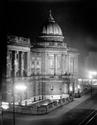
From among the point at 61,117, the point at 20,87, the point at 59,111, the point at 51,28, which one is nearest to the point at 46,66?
the point at 51,28

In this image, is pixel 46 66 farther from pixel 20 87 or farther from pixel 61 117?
pixel 61 117

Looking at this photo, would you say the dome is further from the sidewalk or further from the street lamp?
the sidewalk

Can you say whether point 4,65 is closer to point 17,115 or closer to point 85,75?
point 17,115

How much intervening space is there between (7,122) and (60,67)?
165 feet

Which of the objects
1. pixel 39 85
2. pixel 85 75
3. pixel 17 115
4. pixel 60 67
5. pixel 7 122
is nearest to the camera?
pixel 7 122

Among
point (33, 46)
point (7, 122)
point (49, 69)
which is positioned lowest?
point (7, 122)

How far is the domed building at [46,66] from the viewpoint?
91625mm

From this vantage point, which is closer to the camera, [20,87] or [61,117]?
[61,117]

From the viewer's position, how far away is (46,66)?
336ft

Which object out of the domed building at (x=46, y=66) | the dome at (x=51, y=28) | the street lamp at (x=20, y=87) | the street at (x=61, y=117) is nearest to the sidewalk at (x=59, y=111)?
the street at (x=61, y=117)

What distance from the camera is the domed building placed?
301ft

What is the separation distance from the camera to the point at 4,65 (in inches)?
3130

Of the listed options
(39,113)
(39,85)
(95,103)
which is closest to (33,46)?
(39,85)

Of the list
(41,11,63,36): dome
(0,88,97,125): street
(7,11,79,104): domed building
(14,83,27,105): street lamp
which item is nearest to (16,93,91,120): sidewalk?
(0,88,97,125): street
